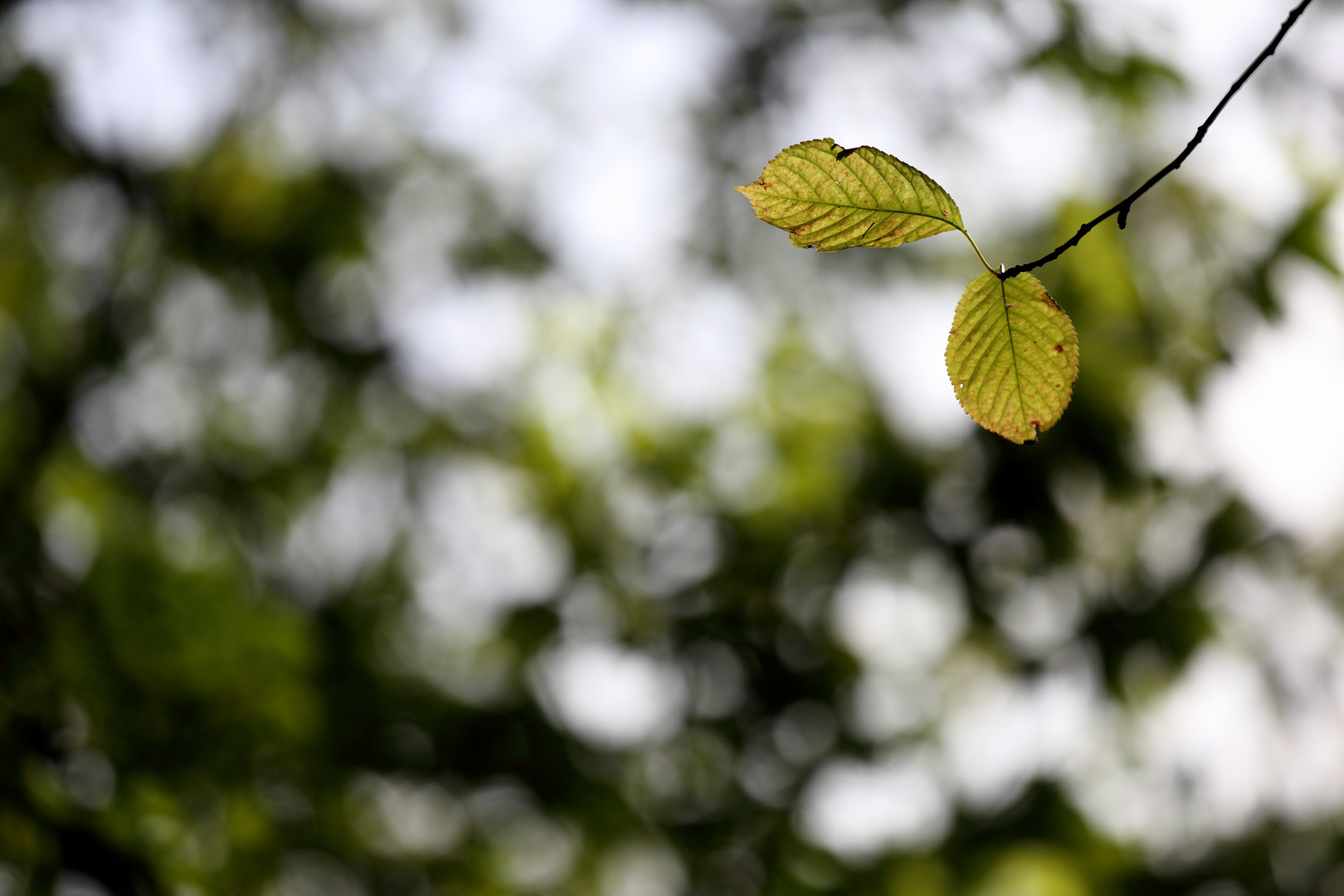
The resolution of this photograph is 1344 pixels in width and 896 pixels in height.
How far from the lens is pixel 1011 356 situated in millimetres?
570

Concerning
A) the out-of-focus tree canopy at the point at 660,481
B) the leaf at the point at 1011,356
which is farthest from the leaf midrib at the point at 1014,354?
the out-of-focus tree canopy at the point at 660,481

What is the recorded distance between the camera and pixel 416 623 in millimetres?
3303

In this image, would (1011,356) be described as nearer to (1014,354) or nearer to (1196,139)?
(1014,354)

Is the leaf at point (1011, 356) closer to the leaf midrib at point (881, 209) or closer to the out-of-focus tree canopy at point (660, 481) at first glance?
the leaf midrib at point (881, 209)

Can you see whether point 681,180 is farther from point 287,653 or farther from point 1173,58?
point 287,653

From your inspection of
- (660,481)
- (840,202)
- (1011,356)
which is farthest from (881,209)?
(660,481)

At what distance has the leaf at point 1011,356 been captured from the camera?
55 centimetres

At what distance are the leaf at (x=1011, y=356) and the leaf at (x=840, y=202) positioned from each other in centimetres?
6

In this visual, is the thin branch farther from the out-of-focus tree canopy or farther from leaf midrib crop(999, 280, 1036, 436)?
the out-of-focus tree canopy

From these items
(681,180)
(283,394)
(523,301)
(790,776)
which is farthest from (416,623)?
(681,180)

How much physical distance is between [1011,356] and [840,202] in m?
0.16

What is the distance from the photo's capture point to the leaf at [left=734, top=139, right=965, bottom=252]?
535mm

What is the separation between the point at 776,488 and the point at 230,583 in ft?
6.22

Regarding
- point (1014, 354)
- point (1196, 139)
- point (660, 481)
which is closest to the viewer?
point (1196, 139)
